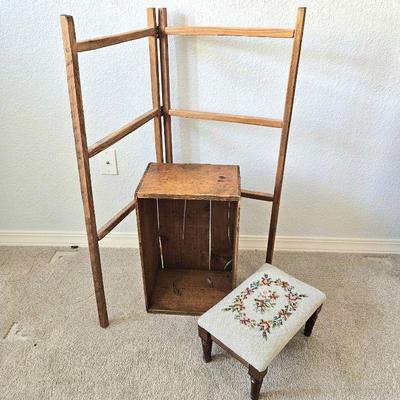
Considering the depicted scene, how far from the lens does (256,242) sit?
1536 mm

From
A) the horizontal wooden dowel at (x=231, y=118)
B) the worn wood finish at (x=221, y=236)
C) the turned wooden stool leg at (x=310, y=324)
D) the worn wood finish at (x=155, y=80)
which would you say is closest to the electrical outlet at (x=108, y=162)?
the worn wood finish at (x=155, y=80)

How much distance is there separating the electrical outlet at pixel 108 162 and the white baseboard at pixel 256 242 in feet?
0.95

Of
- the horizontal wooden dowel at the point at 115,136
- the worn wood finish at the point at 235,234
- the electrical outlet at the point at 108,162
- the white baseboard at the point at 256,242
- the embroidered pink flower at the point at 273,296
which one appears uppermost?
the horizontal wooden dowel at the point at 115,136

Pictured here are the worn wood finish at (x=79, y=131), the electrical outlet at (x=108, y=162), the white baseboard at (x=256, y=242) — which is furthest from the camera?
the white baseboard at (x=256, y=242)

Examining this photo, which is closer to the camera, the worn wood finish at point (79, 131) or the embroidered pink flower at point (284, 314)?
the worn wood finish at point (79, 131)

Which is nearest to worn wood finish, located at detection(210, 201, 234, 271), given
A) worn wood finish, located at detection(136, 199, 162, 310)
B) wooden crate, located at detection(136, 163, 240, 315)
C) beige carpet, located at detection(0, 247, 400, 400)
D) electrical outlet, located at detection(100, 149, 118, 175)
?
wooden crate, located at detection(136, 163, 240, 315)

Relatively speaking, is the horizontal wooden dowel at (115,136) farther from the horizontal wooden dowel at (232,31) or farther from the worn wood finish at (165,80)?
the horizontal wooden dowel at (232,31)

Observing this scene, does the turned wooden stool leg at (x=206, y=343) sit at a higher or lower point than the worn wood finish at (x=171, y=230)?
lower

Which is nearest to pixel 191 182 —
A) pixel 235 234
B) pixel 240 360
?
pixel 235 234

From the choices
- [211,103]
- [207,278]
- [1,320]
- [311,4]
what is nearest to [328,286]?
[207,278]

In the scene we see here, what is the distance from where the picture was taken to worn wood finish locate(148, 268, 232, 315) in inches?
48.8

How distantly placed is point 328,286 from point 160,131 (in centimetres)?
83

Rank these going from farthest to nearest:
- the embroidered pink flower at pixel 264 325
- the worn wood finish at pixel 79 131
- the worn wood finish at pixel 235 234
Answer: the worn wood finish at pixel 235 234 < the embroidered pink flower at pixel 264 325 < the worn wood finish at pixel 79 131

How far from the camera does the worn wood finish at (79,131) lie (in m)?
0.80
